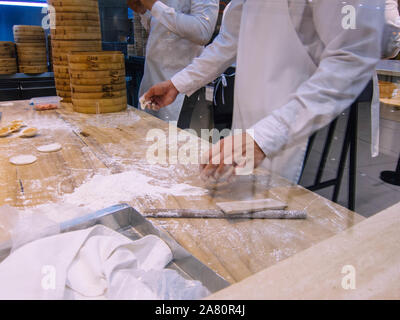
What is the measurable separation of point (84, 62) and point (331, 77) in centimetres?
103

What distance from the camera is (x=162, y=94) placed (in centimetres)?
119

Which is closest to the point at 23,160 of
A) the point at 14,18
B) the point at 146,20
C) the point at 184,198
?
the point at 184,198

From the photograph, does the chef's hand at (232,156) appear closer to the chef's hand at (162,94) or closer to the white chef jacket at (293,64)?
the white chef jacket at (293,64)

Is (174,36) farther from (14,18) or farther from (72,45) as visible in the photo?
(14,18)

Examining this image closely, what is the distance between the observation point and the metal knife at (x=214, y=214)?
1.77ft

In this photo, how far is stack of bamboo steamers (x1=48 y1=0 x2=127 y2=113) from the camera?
132 centimetres

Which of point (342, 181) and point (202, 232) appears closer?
point (202, 232)

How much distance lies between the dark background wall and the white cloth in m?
2.31

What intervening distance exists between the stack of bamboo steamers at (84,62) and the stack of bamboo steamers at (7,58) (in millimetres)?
804
